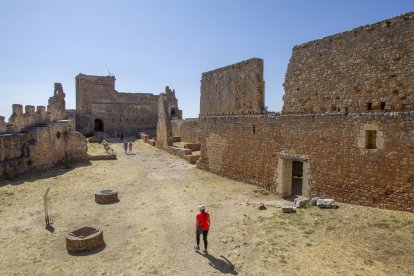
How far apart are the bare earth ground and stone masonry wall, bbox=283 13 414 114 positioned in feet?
10.6

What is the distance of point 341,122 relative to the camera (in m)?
9.25

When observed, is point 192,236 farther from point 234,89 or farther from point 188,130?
point 188,130

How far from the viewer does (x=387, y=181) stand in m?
8.20

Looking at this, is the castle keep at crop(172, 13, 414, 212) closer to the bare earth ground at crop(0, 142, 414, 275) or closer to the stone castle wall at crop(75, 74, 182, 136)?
the bare earth ground at crop(0, 142, 414, 275)

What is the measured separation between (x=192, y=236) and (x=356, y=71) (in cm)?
682

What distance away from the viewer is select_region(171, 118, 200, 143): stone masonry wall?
2498cm

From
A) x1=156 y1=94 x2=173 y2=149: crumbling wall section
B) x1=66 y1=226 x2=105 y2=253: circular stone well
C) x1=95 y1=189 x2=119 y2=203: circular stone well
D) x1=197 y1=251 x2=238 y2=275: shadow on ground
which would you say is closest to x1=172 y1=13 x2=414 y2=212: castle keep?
x1=197 y1=251 x2=238 y2=275: shadow on ground

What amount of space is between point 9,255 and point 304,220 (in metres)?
6.91

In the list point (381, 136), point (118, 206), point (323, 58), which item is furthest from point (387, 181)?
point (118, 206)

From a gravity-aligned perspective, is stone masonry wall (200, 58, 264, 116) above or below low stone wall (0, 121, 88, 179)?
above

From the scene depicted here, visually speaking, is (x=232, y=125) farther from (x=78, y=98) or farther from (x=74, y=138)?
(x=78, y=98)

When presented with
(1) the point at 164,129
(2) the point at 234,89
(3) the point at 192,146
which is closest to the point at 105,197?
(2) the point at 234,89

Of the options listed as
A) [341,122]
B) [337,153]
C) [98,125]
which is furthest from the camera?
[98,125]

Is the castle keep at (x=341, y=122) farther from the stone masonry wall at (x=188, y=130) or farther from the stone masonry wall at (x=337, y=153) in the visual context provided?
the stone masonry wall at (x=188, y=130)
